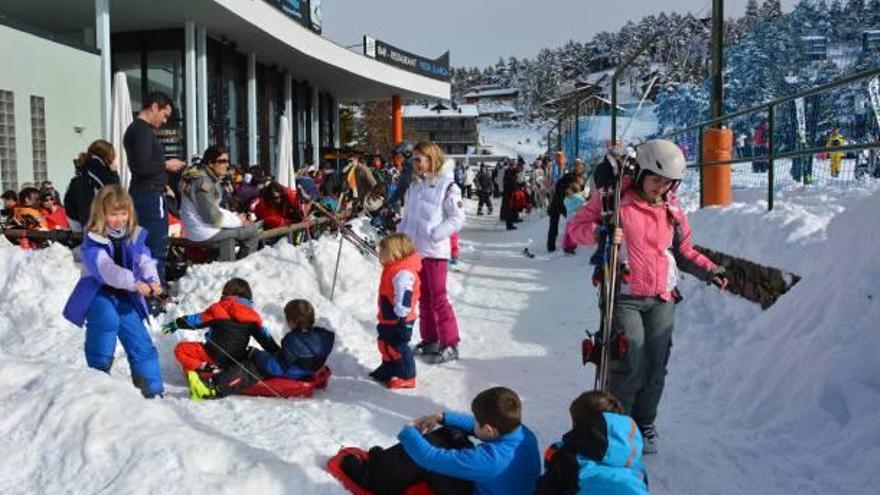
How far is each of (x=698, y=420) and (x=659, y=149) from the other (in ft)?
6.32

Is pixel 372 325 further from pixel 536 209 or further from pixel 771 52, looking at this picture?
pixel 536 209

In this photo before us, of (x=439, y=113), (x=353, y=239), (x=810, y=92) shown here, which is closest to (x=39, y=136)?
(x=353, y=239)

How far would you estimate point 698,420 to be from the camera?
489 centimetres

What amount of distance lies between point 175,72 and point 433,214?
52.6 ft

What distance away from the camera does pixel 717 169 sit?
10.2m

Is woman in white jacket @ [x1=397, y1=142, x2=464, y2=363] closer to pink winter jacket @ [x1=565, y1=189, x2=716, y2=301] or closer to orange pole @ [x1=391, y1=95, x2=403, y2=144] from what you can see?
Result: pink winter jacket @ [x1=565, y1=189, x2=716, y2=301]

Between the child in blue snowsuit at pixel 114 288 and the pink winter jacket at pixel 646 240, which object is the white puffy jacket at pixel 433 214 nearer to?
the pink winter jacket at pixel 646 240

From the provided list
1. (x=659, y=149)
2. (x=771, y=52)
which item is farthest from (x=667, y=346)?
(x=771, y=52)

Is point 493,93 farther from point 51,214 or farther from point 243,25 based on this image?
point 51,214

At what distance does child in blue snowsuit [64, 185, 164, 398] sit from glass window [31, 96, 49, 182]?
36.4 ft

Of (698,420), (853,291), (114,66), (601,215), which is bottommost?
(698,420)

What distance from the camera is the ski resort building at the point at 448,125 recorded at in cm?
11031

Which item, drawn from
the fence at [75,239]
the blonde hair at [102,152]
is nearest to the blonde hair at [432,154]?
the fence at [75,239]

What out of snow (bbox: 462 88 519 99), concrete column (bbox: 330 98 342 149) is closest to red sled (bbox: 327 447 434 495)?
concrete column (bbox: 330 98 342 149)
